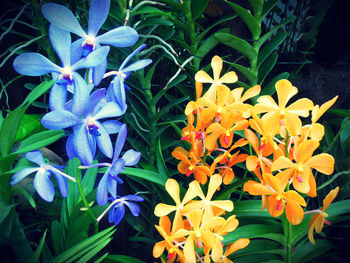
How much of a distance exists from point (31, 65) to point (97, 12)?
148mm

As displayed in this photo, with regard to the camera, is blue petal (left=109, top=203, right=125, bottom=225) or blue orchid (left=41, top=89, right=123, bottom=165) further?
blue petal (left=109, top=203, right=125, bottom=225)

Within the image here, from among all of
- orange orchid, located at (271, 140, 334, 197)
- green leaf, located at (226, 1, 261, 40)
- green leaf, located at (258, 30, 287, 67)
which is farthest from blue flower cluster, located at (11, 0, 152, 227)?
green leaf, located at (258, 30, 287, 67)

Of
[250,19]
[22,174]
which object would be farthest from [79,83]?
[250,19]

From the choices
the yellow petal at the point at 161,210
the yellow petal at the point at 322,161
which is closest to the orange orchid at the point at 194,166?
the yellow petal at the point at 161,210

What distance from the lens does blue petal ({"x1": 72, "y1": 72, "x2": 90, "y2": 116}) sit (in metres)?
0.50

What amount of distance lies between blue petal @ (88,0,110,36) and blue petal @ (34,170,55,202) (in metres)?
0.29

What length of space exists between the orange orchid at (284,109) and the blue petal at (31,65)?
40 centimetres

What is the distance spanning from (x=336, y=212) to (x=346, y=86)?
649mm

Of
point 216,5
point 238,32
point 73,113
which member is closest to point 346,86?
point 238,32

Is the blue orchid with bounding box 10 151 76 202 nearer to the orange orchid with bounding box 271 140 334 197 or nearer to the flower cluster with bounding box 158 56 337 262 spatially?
the flower cluster with bounding box 158 56 337 262

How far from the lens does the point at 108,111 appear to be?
566 millimetres

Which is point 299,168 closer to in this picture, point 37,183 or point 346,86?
point 37,183

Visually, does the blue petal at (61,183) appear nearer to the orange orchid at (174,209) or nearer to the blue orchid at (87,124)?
the blue orchid at (87,124)

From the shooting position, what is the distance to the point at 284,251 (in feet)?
2.48
